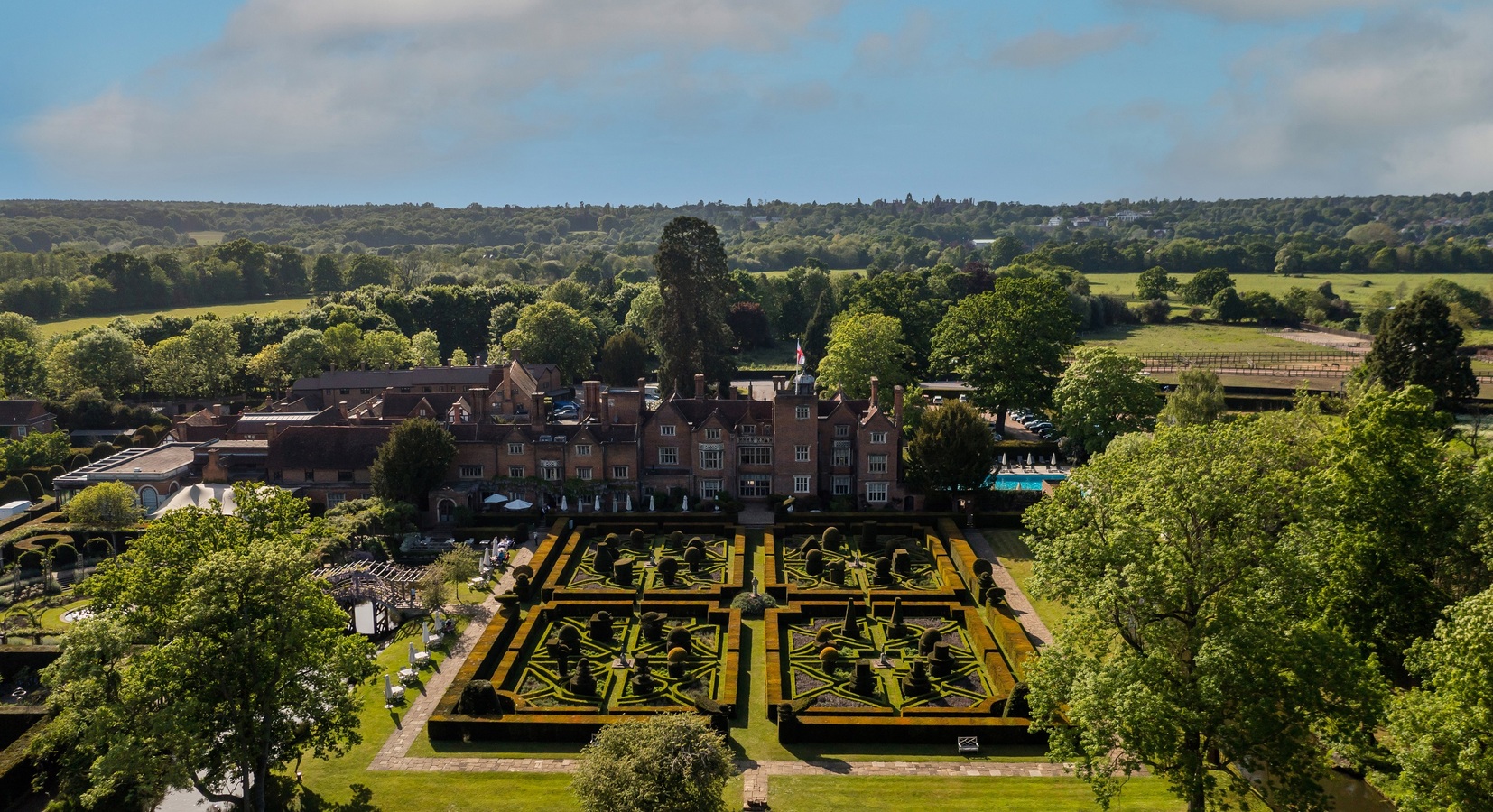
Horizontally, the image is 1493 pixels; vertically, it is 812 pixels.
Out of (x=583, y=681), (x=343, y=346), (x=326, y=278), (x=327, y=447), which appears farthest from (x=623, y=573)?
(x=326, y=278)

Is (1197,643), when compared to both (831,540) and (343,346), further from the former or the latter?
(343,346)

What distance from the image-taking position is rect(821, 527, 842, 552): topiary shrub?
58.8 m

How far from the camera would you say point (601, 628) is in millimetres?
46812

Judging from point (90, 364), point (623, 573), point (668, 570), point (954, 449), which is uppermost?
point (90, 364)

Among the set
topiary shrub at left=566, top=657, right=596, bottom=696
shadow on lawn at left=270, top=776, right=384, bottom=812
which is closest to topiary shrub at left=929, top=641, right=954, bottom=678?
topiary shrub at left=566, top=657, right=596, bottom=696

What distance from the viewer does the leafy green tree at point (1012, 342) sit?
8169cm

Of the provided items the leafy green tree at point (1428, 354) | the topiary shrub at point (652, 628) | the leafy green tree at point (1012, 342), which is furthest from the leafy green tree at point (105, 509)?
the leafy green tree at point (1428, 354)

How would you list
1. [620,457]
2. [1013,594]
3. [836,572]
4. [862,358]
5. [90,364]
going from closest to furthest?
[1013,594], [836,572], [620,457], [862,358], [90,364]

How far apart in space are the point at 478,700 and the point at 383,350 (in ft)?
245

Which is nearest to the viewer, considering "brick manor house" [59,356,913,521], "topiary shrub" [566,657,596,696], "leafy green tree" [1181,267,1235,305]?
"topiary shrub" [566,657,596,696]

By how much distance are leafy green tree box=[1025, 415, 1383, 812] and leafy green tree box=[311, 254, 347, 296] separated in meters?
163

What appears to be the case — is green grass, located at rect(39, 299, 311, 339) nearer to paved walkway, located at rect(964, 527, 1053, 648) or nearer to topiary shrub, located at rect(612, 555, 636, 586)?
topiary shrub, located at rect(612, 555, 636, 586)

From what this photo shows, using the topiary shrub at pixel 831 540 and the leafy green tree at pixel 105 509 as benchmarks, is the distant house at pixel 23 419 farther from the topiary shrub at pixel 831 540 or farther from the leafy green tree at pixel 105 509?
the topiary shrub at pixel 831 540

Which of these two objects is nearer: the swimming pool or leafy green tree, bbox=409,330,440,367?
the swimming pool
